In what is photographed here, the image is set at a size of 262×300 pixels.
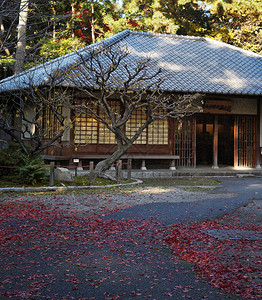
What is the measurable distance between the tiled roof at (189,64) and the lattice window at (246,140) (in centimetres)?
188

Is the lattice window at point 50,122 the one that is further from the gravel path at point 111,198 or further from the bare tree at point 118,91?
the gravel path at point 111,198

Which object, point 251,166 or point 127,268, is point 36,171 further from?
point 251,166

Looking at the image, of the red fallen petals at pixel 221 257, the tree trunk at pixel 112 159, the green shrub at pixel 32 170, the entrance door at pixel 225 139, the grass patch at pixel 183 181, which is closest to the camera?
the red fallen petals at pixel 221 257

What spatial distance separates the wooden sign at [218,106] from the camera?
56.3 ft

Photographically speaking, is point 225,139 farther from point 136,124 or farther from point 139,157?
point 139,157

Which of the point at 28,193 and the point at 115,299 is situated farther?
the point at 28,193

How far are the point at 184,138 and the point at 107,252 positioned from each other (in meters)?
12.8

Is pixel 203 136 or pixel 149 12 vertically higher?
pixel 149 12

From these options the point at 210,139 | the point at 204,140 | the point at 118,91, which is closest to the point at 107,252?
the point at 118,91

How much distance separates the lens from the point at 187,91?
15758 millimetres

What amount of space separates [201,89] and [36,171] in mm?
7994

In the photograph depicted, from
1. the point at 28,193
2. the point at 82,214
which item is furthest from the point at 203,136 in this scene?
the point at 82,214

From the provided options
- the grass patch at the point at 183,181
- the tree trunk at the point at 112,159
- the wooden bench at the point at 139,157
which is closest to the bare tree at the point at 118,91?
the tree trunk at the point at 112,159

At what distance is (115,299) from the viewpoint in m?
3.59
